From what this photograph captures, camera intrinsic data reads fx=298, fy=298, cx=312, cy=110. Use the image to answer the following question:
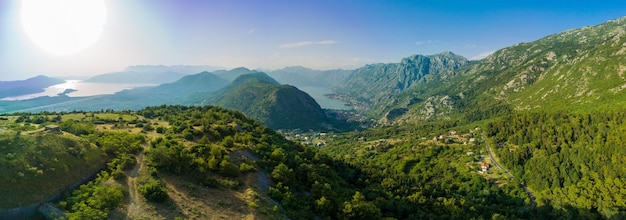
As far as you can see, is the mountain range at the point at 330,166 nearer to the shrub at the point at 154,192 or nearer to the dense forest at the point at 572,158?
the shrub at the point at 154,192

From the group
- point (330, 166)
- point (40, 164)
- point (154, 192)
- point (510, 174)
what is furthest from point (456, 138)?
point (40, 164)

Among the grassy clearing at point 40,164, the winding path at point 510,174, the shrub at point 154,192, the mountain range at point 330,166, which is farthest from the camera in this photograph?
the winding path at point 510,174

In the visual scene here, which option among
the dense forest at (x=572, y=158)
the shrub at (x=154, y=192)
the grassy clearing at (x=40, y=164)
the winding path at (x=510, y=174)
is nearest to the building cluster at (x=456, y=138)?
the winding path at (x=510, y=174)

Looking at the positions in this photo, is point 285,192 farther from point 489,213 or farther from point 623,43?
point 623,43

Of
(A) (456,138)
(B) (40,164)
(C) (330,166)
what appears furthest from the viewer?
(A) (456,138)

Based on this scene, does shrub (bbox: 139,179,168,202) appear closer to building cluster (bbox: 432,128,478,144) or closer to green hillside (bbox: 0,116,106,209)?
green hillside (bbox: 0,116,106,209)

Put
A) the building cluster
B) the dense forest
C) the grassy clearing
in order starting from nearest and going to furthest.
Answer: the grassy clearing < the dense forest < the building cluster

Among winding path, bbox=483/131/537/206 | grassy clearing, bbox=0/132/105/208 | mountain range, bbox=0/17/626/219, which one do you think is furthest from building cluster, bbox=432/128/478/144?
grassy clearing, bbox=0/132/105/208

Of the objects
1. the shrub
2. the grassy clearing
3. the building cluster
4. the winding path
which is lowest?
the winding path

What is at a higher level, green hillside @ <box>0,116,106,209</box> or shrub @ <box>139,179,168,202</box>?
green hillside @ <box>0,116,106,209</box>

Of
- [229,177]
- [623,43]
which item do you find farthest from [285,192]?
[623,43]

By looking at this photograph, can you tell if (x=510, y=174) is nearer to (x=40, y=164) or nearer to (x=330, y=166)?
(x=330, y=166)
